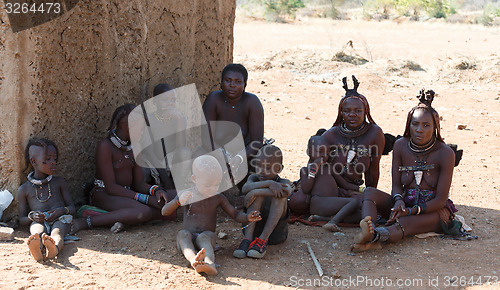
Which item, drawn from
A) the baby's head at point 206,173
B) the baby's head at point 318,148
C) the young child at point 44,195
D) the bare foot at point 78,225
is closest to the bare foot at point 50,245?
the young child at point 44,195

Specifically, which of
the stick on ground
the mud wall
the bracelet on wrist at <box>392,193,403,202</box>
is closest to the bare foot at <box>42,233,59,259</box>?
the mud wall

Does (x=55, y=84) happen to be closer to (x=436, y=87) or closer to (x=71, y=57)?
(x=71, y=57)

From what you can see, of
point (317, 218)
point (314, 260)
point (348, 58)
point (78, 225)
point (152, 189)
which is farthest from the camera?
point (348, 58)

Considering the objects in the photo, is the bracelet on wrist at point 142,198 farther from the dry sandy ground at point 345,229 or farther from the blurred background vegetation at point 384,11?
the blurred background vegetation at point 384,11

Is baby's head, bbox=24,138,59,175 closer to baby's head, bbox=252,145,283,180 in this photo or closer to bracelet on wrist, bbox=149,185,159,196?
bracelet on wrist, bbox=149,185,159,196

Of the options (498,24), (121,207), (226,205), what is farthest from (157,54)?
(498,24)

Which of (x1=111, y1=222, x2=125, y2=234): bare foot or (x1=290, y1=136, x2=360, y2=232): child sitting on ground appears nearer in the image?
(x1=111, y1=222, x2=125, y2=234): bare foot

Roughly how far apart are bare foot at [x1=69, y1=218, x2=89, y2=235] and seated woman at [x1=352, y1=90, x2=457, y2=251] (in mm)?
2128

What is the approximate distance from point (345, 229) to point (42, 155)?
2.42 meters

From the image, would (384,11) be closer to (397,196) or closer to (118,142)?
(397,196)

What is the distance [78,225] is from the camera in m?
4.30

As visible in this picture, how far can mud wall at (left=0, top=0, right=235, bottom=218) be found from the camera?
420 cm

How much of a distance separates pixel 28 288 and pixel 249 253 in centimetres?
141

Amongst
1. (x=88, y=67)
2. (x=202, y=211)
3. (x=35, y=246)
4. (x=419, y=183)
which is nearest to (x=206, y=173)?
(x=202, y=211)
